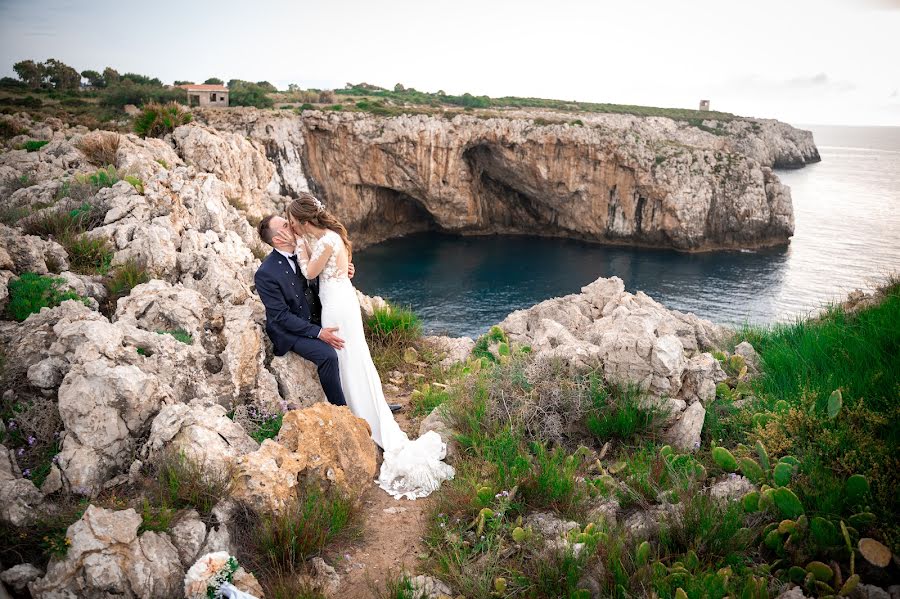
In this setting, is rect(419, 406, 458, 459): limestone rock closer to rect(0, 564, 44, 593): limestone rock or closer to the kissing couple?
the kissing couple

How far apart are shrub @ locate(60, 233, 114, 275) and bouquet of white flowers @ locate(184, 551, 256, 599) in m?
4.40

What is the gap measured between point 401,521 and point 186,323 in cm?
308

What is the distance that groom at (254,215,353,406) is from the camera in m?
5.27

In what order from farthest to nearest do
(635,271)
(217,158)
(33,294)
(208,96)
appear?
(208,96)
(635,271)
(217,158)
(33,294)

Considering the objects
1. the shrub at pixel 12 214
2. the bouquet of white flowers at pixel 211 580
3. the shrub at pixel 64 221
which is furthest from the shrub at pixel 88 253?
the bouquet of white flowers at pixel 211 580

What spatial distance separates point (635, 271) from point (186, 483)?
38.1 m

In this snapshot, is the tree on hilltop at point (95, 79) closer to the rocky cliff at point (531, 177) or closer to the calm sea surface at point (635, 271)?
the rocky cliff at point (531, 177)

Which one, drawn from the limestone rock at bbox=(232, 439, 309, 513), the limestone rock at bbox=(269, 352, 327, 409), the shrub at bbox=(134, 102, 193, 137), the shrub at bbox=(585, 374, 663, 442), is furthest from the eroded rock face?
the shrub at bbox=(134, 102, 193, 137)

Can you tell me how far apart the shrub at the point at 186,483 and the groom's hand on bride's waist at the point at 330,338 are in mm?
1876

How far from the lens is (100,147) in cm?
967

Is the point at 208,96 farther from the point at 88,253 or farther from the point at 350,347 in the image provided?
the point at 350,347

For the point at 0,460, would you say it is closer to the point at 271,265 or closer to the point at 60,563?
the point at 60,563

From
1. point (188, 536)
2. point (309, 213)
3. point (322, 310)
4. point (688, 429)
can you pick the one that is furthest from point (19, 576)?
point (688, 429)

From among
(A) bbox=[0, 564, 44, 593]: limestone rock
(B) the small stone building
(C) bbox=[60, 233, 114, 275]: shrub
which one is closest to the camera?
(A) bbox=[0, 564, 44, 593]: limestone rock
